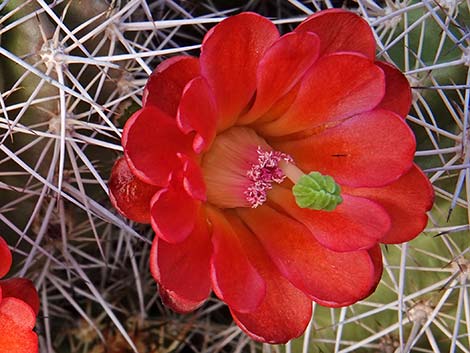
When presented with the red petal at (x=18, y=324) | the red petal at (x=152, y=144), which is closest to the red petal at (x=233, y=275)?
the red petal at (x=152, y=144)

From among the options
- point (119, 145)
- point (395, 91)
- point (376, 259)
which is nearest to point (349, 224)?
point (376, 259)

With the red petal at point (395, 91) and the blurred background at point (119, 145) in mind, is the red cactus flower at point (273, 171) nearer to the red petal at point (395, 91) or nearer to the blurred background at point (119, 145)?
the red petal at point (395, 91)

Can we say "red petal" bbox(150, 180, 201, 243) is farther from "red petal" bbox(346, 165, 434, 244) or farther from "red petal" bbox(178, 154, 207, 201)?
"red petal" bbox(346, 165, 434, 244)

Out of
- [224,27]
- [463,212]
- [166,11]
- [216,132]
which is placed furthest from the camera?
[166,11]

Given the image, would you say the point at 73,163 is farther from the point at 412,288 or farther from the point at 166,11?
the point at 412,288

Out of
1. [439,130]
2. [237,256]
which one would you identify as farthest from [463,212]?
[237,256]

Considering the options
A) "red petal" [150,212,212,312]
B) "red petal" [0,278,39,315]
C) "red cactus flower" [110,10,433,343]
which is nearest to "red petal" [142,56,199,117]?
"red cactus flower" [110,10,433,343]

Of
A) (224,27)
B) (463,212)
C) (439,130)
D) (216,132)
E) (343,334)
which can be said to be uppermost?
(224,27)
